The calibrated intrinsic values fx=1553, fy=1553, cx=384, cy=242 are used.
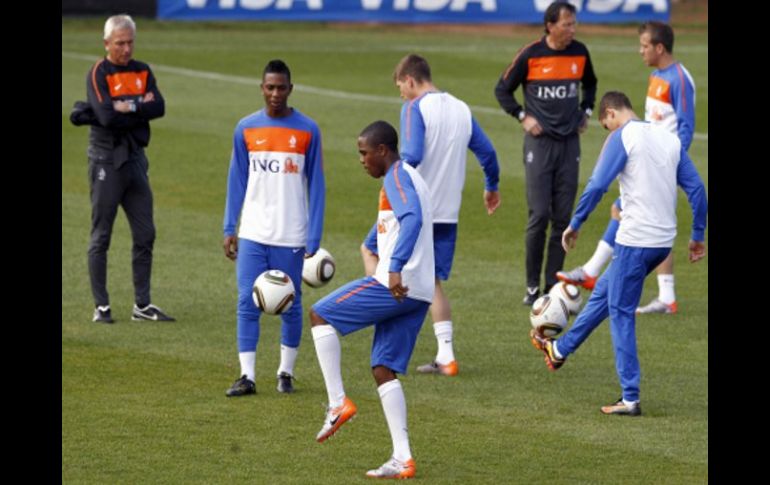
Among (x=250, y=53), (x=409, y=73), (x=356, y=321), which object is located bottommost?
(x=356, y=321)

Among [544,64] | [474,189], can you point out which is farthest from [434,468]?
[474,189]

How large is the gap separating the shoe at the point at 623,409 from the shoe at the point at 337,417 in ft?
7.24

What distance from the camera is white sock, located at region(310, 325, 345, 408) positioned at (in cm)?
870

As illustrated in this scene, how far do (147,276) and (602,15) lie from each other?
2061 cm

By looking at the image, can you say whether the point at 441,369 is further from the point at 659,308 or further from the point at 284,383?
the point at 659,308

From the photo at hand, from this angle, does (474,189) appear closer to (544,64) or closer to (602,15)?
(544,64)

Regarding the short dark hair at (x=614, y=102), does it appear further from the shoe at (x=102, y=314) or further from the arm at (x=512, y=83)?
the shoe at (x=102, y=314)

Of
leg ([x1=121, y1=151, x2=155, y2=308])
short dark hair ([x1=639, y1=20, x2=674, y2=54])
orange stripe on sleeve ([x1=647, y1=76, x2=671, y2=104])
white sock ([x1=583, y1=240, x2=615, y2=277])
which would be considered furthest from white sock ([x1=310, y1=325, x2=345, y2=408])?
orange stripe on sleeve ([x1=647, y1=76, x2=671, y2=104])

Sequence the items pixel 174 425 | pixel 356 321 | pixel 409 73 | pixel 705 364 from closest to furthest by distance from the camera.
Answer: pixel 356 321 → pixel 174 425 → pixel 409 73 → pixel 705 364

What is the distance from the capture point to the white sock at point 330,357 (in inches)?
343

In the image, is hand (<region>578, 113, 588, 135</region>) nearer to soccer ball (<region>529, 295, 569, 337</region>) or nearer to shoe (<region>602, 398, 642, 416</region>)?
soccer ball (<region>529, 295, 569, 337</region>)

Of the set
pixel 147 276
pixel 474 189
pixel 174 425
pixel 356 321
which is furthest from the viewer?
pixel 474 189

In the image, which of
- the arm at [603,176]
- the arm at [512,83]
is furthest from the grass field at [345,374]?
the arm at [512,83]

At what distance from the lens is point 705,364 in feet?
38.4
